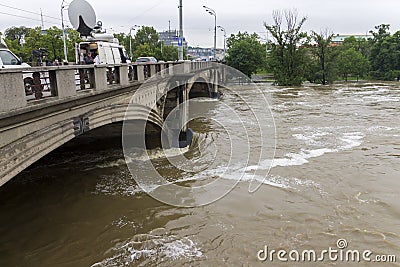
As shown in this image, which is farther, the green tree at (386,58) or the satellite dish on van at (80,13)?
the green tree at (386,58)

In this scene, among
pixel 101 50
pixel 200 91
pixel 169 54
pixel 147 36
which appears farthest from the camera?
pixel 147 36

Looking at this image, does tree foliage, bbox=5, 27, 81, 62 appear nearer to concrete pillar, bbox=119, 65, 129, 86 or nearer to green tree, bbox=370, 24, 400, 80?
concrete pillar, bbox=119, 65, 129, 86

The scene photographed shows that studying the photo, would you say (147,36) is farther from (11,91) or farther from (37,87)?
(11,91)

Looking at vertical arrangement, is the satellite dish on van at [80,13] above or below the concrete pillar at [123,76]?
above

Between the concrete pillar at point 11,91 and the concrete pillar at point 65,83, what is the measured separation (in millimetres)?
1242

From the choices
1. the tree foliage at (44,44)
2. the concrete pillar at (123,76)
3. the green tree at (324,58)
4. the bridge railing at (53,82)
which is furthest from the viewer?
the green tree at (324,58)

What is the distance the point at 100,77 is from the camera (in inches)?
361

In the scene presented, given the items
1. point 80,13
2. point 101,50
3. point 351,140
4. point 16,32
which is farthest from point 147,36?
point 80,13

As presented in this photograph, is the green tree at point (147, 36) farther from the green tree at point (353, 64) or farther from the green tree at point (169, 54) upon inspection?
the green tree at point (353, 64)

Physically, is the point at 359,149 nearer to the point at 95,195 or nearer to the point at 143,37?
the point at 95,195

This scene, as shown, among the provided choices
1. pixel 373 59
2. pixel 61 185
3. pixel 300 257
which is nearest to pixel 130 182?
pixel 61 185

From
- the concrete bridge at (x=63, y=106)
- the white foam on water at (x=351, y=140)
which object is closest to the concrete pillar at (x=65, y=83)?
the concrete bridge at (x=63, y=106)

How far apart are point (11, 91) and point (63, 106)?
1741 millimetres

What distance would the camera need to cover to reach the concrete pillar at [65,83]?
23.3ft
